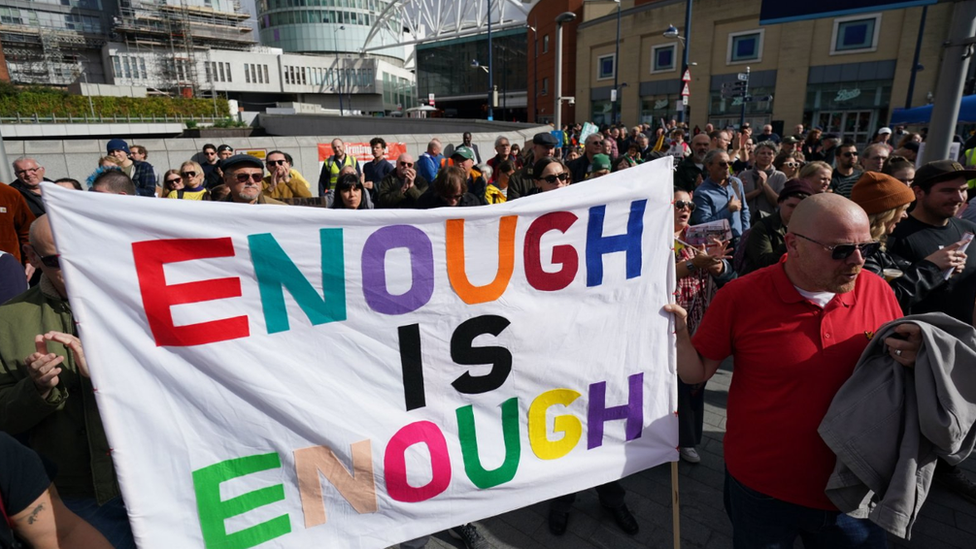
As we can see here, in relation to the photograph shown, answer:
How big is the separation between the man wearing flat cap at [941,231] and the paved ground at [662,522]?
1.17 meters

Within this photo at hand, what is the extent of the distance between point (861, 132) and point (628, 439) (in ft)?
117

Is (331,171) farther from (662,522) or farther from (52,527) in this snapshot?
(52,527)

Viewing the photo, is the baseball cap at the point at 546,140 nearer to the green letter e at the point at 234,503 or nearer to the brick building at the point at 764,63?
the green letter e at the point at 234,503

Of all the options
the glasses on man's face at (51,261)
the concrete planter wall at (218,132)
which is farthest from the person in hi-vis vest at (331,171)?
the concrete planter wall at (218,132)

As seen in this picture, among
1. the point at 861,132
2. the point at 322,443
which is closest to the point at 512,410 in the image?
the point at 322,443

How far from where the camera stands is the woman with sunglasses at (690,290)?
327 cm

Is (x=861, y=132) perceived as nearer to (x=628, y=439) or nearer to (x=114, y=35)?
(x=628, y=439)

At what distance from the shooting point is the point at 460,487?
2.20 metres

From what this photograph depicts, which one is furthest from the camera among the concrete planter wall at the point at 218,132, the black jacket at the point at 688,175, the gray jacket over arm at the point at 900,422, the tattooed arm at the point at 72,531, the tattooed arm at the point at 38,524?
the concrete planter wall at the point at 218,132

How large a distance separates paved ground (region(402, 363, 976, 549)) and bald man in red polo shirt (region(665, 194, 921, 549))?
947 mm

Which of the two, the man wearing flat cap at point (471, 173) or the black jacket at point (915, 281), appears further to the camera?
the man wearing flat cap at point (471, 173)

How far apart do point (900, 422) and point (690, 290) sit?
5.44 feet

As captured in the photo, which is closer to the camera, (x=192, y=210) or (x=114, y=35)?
(x=192, y=210)

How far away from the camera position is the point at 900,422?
1.83 m
